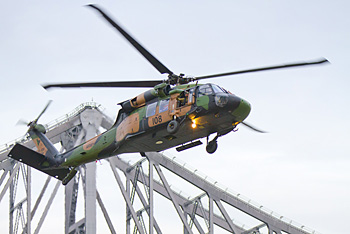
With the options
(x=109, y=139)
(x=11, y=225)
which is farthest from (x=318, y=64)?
(x=11, y=225)

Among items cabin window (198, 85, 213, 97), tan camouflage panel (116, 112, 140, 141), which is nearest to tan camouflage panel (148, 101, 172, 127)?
tan camouflage panel (116, 112, 140, 141)

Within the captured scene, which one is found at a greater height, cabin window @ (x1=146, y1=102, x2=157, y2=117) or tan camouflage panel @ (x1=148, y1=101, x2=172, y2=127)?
cabin window @ (x1=146, y1=102, x2=157, y2=117)

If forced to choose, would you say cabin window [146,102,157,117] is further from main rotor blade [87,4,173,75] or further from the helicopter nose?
the helicopter nose

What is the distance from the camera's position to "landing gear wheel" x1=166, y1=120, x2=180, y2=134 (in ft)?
101

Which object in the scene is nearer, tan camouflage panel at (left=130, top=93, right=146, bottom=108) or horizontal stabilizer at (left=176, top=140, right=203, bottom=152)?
horizontal stabilizer at (left=176, top=140, right=203, bottom=152)

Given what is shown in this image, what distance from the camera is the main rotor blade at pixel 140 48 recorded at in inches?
1160

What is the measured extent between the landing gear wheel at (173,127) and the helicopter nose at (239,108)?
279 cm

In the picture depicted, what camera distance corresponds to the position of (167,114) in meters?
31.9

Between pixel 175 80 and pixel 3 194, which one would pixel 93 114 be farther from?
pixel 175 80

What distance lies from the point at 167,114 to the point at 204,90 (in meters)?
2.24

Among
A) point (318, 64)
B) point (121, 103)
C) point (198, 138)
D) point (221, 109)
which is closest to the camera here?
point (318, 64)

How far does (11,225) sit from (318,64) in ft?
108

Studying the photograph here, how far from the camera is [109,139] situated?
35469mm

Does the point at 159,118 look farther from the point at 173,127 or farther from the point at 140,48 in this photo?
the point at 140,48
